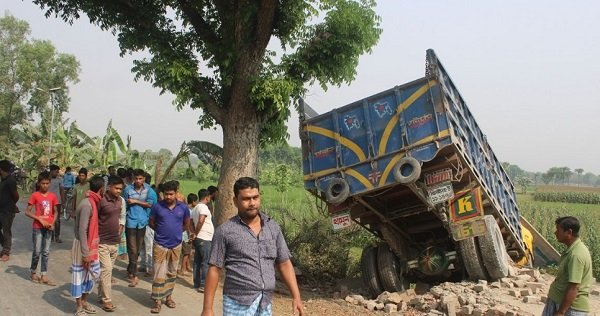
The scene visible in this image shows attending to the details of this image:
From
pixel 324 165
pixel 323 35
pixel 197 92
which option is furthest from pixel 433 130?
pixel 197 92

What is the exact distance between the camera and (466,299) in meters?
6.73

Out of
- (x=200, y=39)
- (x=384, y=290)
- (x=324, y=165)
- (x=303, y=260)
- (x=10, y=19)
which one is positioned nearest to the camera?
(x=324, y=165)

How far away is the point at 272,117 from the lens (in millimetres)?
8703

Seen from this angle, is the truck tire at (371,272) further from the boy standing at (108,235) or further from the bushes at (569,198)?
the bushes at (569,198)

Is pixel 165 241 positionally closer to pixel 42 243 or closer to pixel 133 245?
pixel 133 245

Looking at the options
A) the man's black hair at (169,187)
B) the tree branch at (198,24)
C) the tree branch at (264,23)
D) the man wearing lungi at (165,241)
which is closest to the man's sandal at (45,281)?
the man wearing lungi at (165,241)

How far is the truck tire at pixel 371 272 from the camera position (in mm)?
8195

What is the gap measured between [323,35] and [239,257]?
235 inches

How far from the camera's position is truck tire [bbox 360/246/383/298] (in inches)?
323

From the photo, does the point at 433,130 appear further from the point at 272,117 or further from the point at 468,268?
the point at 272,117

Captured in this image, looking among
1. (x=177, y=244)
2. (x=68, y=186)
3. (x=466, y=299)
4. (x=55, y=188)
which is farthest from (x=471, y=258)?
(x=68, y=186)

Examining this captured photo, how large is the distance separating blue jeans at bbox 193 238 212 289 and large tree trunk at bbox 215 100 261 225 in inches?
44.4

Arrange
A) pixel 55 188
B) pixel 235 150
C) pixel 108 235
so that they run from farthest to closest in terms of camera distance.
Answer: pixel 55 188 < pixel 235 150 < pixel 108 235

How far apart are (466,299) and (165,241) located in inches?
160
